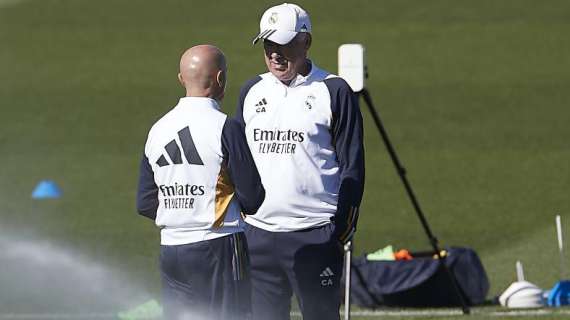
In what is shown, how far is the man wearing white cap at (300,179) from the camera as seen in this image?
25.0 ft

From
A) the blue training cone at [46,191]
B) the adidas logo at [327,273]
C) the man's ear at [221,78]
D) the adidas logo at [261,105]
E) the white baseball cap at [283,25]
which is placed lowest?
the blue training cone at [46,191]

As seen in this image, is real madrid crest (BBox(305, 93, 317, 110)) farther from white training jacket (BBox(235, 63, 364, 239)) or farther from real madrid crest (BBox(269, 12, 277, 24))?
real madrid crest (BBox(269, 12, 277, 24))

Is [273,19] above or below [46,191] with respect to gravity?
above

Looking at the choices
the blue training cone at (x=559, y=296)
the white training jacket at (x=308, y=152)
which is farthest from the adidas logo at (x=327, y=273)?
the blue training cone at (x=559, y=296)

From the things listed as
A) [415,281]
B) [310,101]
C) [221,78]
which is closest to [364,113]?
[415,281]

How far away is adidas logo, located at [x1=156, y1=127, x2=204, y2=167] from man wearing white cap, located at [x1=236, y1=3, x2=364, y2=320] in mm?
821

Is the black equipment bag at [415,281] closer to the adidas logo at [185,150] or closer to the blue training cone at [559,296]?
the blue training cone at [559,296]

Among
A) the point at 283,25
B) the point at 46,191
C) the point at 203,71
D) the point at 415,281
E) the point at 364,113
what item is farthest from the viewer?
the point at 364,113

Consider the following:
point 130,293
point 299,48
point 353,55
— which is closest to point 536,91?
point 130,293

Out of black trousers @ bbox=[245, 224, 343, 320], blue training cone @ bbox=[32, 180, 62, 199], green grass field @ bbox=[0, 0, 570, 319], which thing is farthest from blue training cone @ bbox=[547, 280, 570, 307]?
blue training cone @ bbox=[32, 180, 62, 199]

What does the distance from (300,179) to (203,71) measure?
1001 millimetres

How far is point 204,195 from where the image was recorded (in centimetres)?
701

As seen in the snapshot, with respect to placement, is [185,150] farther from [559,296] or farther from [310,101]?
[559,296]

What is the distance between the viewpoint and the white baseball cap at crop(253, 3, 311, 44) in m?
7.59
